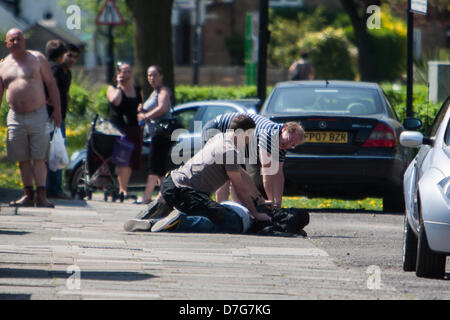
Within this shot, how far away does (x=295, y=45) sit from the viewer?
4884 centimetres

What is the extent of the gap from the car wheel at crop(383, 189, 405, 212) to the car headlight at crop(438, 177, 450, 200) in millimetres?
5120

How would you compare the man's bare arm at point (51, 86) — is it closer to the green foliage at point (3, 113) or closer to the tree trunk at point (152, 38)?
the green foliage at point (3, 113)

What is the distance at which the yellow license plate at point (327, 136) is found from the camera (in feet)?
41.0

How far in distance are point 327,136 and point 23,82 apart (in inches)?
136

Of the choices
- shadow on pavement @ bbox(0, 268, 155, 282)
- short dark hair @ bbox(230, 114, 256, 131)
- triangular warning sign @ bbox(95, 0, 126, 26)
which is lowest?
shadow on pavement @ bbox(0, 268, 155, 282)

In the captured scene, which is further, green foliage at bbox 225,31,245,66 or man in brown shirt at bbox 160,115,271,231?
green foliage at bbox 225,31,245,66

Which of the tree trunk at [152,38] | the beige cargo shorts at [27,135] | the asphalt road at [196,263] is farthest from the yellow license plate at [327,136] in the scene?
the tree trunk at [152,38]

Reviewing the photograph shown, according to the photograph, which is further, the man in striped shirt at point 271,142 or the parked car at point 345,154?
the parked car at point 345,154

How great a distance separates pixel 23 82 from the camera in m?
12.1

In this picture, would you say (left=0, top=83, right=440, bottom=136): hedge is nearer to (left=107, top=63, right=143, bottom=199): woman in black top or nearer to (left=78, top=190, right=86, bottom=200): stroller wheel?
(left=78, top=190, right=86, bottom=200): stroller wheel

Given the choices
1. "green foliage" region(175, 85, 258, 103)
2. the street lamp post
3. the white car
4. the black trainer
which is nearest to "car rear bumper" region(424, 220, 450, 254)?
the white car

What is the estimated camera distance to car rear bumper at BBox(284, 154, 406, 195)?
12.4 m

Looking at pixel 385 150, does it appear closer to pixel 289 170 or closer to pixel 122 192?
pixel 289 170

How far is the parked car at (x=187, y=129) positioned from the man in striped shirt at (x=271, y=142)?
11.4ft
